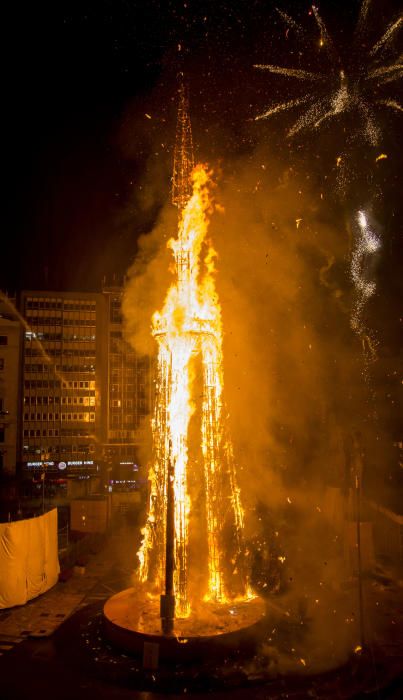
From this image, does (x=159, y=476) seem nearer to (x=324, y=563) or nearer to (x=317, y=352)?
(x=324, y=563)

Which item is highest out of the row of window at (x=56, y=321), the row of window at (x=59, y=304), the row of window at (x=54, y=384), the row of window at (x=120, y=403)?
the row of window at (x=59, y=304)

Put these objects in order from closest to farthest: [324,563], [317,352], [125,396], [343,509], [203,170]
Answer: [203,170], [324,563], [343,509], [317,352], [125,396]

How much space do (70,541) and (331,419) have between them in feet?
42.6

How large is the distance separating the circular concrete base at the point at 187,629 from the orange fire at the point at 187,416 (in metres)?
0.80

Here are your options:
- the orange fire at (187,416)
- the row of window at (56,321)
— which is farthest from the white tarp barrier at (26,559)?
the row of window at (56,321)

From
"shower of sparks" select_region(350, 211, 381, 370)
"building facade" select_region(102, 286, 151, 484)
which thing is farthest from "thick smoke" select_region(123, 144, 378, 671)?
"building facade" select_region(102, 286, 151, 484)

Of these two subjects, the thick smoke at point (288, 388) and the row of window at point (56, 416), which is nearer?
the thick smoke at point (288, 388)

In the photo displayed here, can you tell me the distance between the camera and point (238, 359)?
2203 cm

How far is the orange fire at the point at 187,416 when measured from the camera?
13.4 metres

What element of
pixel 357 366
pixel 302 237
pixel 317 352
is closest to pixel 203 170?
pixel 302 237

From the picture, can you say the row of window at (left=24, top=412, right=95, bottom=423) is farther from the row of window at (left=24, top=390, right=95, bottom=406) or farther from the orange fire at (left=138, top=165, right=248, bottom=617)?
the orange fire at (left=138, top=165, right=248, bottom=617)

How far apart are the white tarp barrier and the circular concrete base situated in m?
3.46

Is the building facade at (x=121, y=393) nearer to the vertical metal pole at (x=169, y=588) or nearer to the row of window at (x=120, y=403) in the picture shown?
the row of window at (x=120, y=403)

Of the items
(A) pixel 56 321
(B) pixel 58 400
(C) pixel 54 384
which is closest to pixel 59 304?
(A) pixel 56 321
